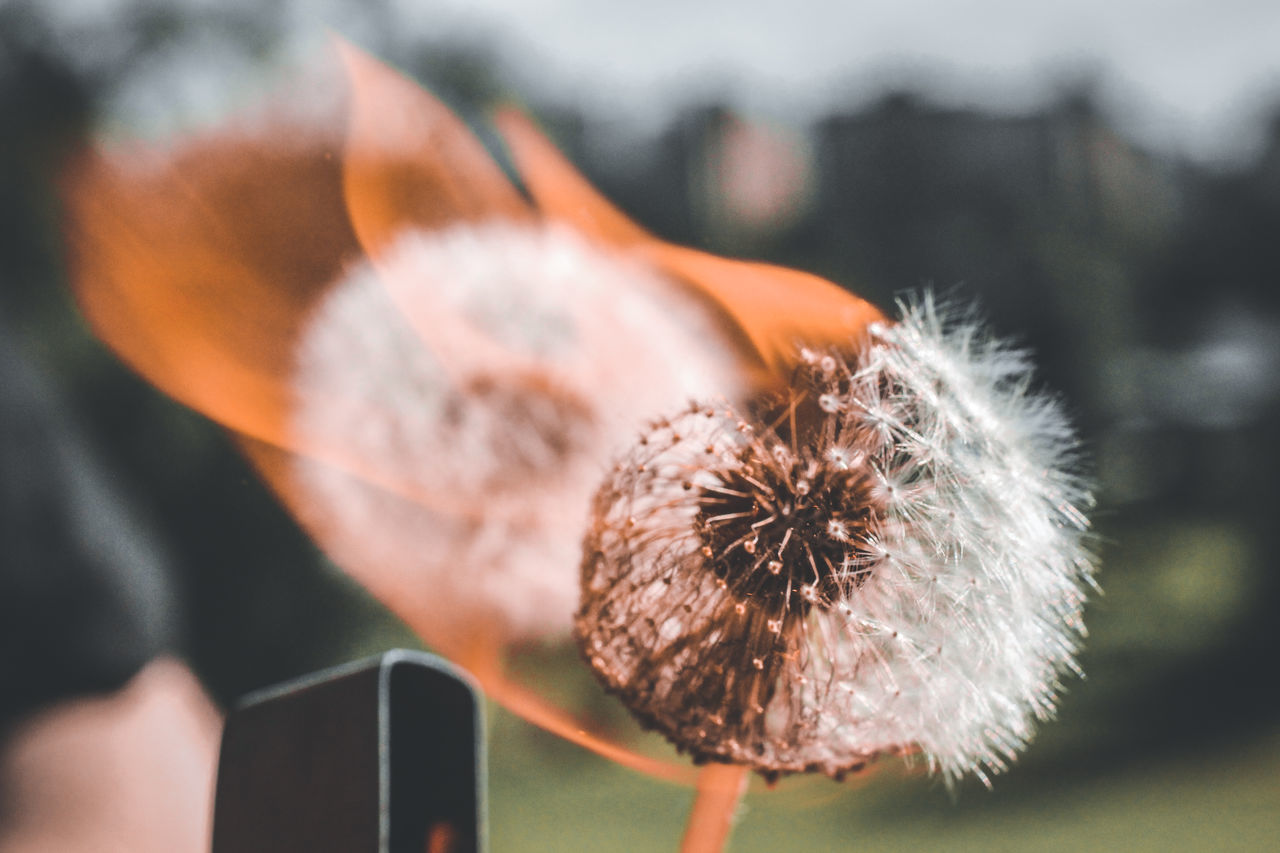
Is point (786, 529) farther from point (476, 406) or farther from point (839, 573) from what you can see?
point (476, 406)

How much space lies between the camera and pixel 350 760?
718 mm

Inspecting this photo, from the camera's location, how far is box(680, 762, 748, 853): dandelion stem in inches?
32.2

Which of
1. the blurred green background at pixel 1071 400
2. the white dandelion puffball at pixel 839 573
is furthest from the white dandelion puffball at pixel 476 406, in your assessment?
the blurred green background at pixel 1071 400

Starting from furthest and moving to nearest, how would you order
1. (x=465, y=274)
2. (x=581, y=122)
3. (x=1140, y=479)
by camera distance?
(x=1140, y=479) < (x=581, y=122) < (x=465, y=274)

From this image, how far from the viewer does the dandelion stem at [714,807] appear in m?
0.82

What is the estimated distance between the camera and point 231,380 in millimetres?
1550

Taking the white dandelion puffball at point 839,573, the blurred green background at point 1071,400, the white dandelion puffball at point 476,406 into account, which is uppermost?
the white dandelion puffball at point 839,573

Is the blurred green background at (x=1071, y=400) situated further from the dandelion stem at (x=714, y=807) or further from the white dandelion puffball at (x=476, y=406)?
the dandelion stem at (x=714, y=807)

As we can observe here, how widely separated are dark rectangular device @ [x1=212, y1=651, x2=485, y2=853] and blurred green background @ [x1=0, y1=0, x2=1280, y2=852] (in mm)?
2176

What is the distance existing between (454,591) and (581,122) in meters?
2.44

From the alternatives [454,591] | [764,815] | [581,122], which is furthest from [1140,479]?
[454,591]

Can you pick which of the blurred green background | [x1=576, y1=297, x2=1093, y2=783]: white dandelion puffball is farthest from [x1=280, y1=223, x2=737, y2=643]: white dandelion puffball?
the blurred green background

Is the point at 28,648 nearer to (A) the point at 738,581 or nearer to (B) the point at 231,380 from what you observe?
(B) the point at 231,380

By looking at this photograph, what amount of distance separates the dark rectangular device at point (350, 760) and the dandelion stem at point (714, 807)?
0.18 m
